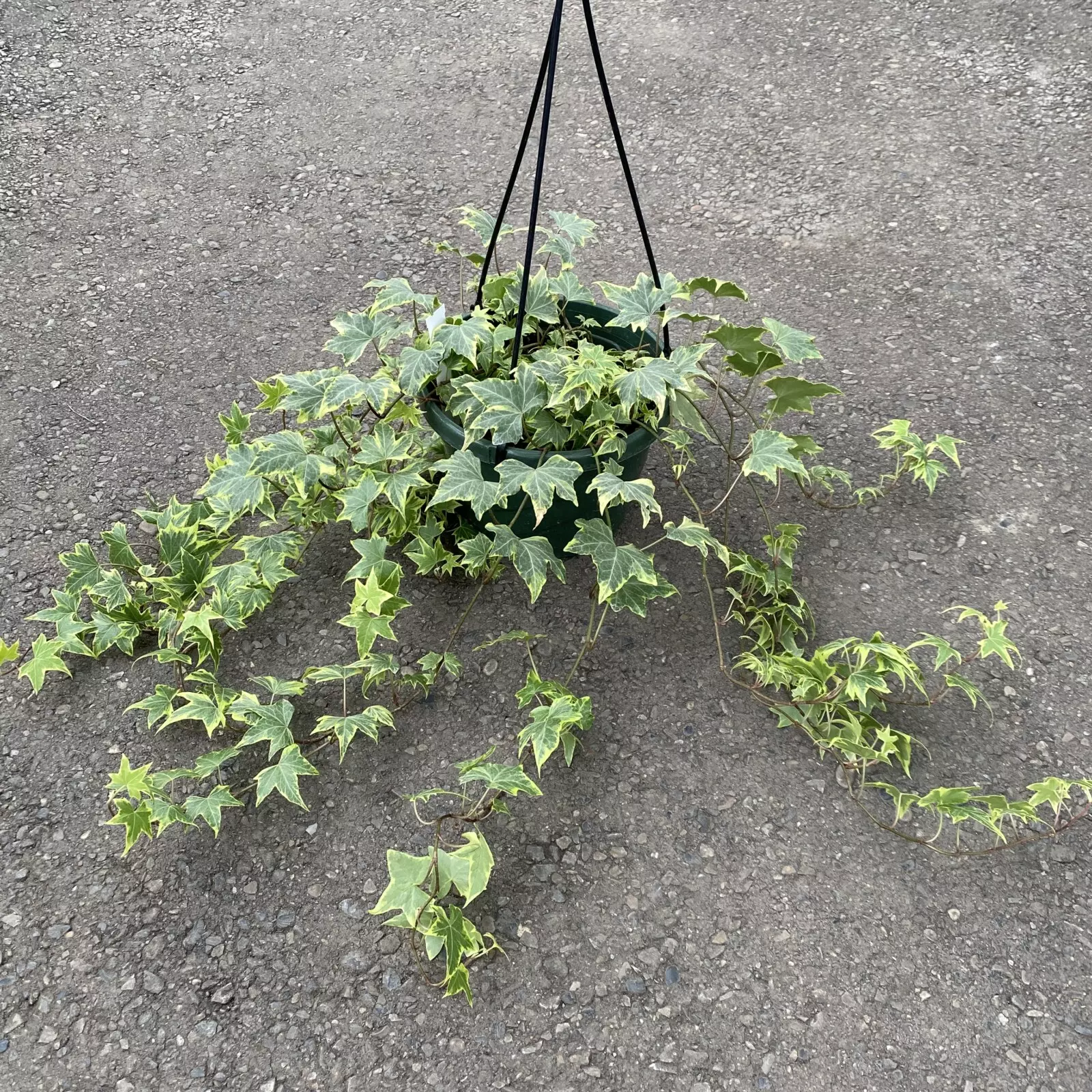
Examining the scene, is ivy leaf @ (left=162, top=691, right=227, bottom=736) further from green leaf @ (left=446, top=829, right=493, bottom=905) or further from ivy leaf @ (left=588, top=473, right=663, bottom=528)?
ivy leaf @ (left=588, top=473, right=663, bottom=528)

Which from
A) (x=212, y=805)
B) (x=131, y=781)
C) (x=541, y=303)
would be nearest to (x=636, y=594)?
(x=541, y=303)

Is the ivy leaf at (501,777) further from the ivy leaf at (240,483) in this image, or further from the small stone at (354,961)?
the ivy leaf at (240,483)

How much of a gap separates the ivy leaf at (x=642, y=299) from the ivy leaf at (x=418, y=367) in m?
0.36

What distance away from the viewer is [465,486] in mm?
1859

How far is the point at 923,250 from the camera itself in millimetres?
3252

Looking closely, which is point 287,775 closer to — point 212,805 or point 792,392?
point 212,805

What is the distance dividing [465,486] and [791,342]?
0.76 m

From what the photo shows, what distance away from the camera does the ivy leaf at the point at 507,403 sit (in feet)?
6.17

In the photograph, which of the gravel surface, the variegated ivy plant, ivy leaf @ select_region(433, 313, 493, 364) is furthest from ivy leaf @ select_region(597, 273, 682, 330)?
the gravel surface

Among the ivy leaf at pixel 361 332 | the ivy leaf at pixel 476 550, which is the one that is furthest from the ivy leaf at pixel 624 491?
the ivy leaf at pixel 361 332

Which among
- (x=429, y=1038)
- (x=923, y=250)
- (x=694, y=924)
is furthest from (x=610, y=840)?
(x=923, y=250)

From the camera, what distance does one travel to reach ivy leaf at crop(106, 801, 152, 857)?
1.75 meters

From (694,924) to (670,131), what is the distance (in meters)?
3.16

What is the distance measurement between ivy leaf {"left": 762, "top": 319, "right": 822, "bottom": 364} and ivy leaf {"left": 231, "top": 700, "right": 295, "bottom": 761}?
125cm
